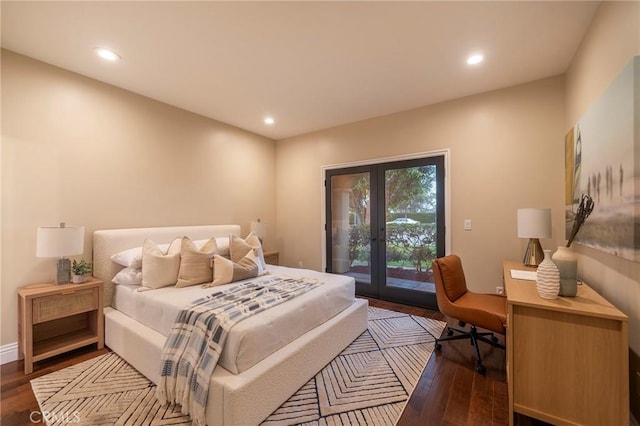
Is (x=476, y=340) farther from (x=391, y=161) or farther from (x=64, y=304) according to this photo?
(x=64, y=304)

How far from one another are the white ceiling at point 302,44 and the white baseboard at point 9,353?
2.63 metres

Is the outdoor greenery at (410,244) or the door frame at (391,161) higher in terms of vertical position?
the door frame at (391,161)

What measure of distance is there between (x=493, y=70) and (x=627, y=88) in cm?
155

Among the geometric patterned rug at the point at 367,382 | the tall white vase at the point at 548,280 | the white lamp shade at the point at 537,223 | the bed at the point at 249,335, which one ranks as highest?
the white lamp shade at the point at 537,223

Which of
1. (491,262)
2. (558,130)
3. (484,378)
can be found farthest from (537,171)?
(484,378)

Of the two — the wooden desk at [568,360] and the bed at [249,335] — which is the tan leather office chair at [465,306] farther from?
the bed at [249,335]

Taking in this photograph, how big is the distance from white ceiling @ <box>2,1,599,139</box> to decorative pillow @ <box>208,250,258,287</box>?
6.56 feet

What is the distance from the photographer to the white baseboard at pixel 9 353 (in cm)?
228

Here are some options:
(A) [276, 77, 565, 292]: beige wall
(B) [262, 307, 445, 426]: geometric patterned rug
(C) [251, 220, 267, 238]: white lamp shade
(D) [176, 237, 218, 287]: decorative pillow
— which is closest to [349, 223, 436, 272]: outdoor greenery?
(A) [276, 77, 565, 292]: beige wall

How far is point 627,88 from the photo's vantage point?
4.76ft

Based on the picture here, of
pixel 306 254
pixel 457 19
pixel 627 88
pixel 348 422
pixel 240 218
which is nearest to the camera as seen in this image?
pixel 627 88

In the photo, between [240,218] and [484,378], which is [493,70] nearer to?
[484,378]

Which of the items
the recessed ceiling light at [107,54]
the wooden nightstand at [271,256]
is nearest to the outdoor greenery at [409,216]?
the wooden nightstand at [271,256]

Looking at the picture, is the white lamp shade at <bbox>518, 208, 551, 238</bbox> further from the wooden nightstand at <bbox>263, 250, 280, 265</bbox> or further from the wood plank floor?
the wooden nightstand at <bbox>263, 250, 280, 265</bbox>
